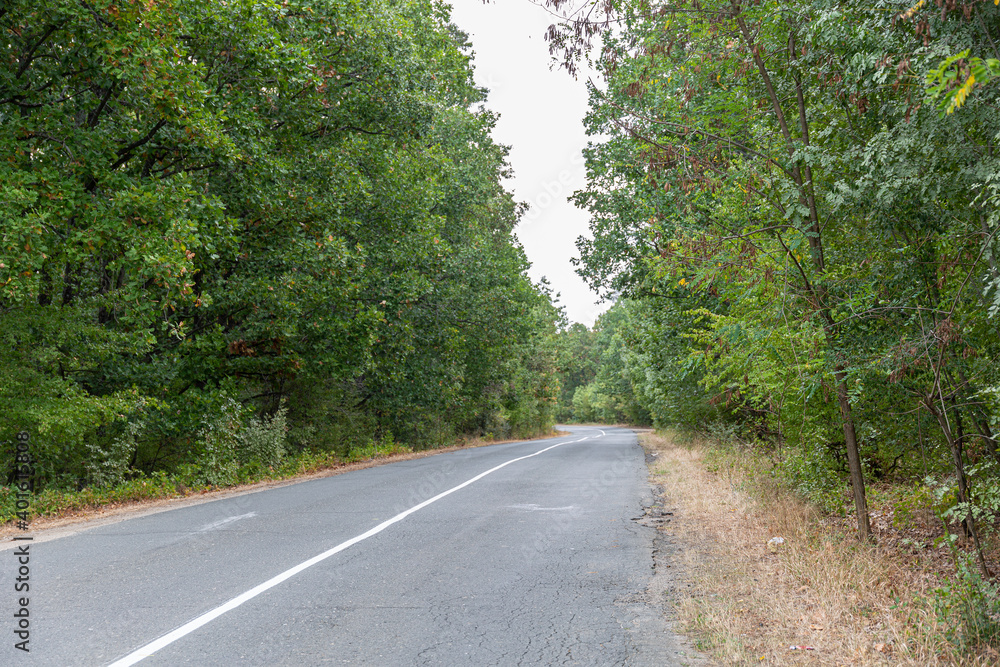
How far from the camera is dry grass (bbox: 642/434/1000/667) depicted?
14.1 ft

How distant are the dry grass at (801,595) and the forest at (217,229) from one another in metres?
8.64

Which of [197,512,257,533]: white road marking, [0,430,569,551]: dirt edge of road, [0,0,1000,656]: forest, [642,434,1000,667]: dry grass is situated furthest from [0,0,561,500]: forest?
[642,434,1000,667]: dry grass

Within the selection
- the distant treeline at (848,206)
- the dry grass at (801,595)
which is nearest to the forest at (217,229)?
the distant treeline at (848,206)

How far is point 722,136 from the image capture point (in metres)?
7.29

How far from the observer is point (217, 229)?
40.6ft

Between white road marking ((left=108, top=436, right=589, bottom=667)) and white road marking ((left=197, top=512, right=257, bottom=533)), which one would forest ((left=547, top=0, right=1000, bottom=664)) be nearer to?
white road marking ((left=108, top=436, right=589, bottom=667))

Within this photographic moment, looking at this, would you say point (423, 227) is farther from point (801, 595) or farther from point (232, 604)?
point (801, 595)

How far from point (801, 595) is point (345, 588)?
3923 millimetres

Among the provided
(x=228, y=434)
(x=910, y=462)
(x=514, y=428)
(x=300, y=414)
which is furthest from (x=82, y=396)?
(x=514, y=428)

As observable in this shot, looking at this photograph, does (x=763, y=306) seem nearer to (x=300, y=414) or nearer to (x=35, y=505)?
(x=35, y=505)

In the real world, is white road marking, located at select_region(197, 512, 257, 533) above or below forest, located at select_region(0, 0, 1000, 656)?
below

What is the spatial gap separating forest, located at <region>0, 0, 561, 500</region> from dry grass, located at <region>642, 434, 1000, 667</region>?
864cm

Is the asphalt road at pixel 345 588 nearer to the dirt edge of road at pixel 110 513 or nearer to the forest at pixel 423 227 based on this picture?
the dirt edge of road at pixel 110 513

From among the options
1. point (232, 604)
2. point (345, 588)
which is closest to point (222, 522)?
point (345, 588)
